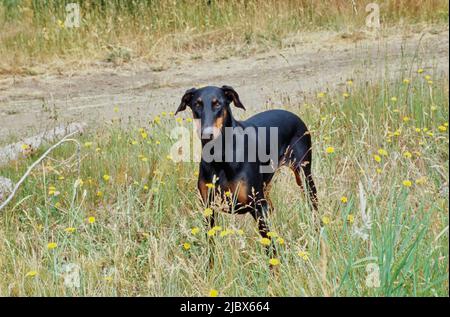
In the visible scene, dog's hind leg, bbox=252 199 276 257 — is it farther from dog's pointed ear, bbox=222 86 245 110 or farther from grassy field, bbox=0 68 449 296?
dog's pointed ear, bbox=222 86 245 110

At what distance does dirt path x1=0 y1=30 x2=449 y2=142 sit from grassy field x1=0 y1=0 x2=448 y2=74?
1.16 ft

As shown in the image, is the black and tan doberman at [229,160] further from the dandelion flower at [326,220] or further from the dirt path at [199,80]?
the dirt path at [199,80]

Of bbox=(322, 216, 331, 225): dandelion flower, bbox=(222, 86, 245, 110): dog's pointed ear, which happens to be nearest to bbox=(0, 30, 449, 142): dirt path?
bbox=(222, 86, 245, 110): dog's pointed ear

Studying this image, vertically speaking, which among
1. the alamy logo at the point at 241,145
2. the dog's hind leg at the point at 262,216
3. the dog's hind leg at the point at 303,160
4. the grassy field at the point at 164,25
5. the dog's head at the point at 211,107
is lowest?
the dog's hind leg at the point at 262,216

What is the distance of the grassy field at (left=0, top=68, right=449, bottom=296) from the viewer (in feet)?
8.95

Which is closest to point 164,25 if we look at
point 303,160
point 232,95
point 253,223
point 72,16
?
point 72,16

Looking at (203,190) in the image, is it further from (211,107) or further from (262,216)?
(211,107)

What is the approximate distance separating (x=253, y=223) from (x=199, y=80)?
184 inches

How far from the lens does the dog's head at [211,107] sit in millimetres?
3262

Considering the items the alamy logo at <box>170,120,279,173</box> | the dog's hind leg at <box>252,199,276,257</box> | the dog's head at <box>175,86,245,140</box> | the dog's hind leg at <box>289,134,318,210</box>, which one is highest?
the dog's head at <box>175,86,245,140</box>

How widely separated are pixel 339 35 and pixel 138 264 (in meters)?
6.69

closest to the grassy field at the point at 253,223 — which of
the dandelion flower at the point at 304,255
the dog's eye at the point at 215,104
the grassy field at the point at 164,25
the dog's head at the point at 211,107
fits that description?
the dandelion flower at the point at 304,255

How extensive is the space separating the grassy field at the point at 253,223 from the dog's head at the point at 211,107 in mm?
490

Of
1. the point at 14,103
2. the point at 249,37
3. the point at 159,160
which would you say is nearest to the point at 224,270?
the point at 159,160
